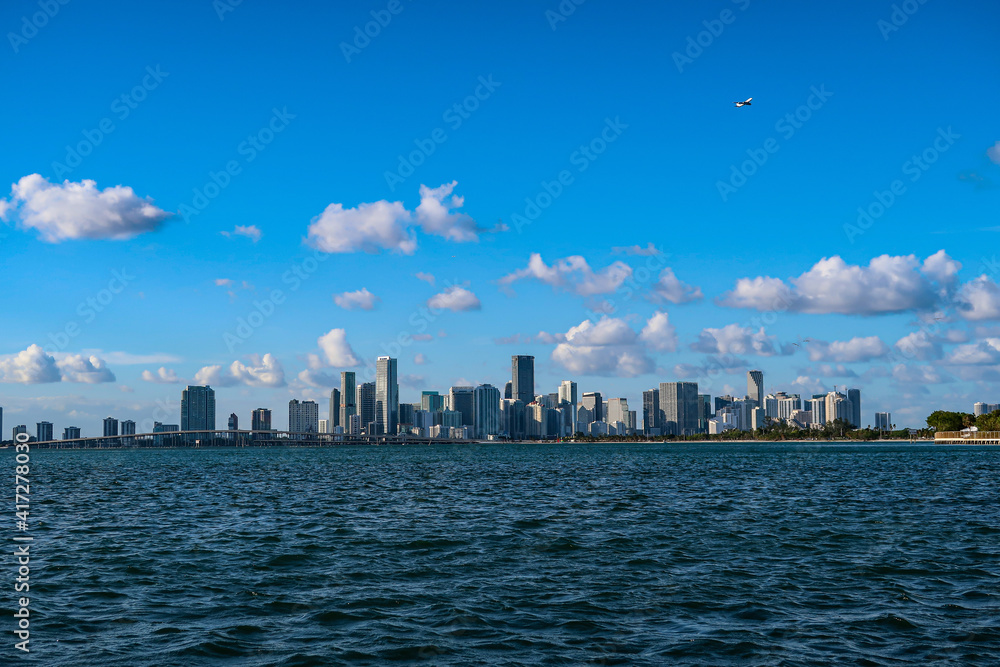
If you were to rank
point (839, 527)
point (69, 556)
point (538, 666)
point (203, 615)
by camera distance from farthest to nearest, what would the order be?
point (839, 527), point (69, 556), point (203, 615), point (538, 666)

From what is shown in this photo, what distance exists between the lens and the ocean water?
17.6 meters

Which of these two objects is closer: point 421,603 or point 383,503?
point 421,603

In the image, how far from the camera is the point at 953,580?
81.7 ft

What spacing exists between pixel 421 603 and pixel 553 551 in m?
9.81

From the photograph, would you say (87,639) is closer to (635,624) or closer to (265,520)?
(635,624)

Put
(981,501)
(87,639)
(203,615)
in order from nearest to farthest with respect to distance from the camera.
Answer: (87,639), (203,615), (981,501)

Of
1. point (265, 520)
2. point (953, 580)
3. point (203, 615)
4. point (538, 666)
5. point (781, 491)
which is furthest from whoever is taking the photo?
point (781, 491)

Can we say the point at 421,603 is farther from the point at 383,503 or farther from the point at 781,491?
the point at 781,491

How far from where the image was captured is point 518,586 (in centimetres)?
2427

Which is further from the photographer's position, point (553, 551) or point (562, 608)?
point (553, 551)

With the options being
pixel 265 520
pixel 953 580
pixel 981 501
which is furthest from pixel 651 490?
pixel 953 580

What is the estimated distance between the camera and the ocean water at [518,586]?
57.8ft

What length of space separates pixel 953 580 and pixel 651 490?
1593 inches

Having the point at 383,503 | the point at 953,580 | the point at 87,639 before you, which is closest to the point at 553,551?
the point at 953,580
